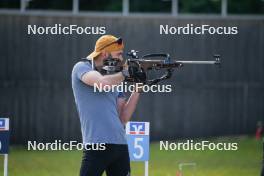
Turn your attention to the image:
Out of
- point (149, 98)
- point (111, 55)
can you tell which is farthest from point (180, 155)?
point (111, 55)

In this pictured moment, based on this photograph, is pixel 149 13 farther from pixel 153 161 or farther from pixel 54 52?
pixel 153 161

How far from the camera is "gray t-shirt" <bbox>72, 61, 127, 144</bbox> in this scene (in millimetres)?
6816

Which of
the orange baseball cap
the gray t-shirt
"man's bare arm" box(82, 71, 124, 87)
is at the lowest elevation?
the gray t-shirt

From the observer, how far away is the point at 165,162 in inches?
607

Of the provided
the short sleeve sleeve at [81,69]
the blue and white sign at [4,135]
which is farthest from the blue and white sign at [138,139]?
the short sleeve sleeve at [81,69]

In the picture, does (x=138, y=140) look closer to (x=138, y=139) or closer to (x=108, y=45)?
(x=138, y=139)

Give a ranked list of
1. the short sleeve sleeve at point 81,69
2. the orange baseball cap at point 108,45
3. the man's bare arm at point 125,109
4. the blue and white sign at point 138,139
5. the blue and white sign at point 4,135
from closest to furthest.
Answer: the short sleeve sleeve at point 81,69, the orange baseball cap at point 108,45, the man's bare arm at point 125,109, the blue and white sign at point 138,139, the blue and white sign at point 4,135

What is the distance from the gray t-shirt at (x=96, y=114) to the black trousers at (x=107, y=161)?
0.07 m

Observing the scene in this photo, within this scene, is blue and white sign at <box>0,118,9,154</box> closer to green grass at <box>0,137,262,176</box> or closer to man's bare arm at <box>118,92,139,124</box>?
green grass at <box>0,137,262,176</box>

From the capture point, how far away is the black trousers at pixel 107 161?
6820mm

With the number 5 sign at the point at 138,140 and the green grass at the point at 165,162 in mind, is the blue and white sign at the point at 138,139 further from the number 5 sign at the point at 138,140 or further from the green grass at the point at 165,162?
the green grass at the point at 165,162

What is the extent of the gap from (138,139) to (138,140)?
15 millimetres

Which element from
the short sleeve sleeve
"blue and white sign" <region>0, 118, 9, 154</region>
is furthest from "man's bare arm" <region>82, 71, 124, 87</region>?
"blue and white sign" <region>0, 118, 9, 154</region>

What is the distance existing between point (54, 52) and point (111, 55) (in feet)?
43.9
